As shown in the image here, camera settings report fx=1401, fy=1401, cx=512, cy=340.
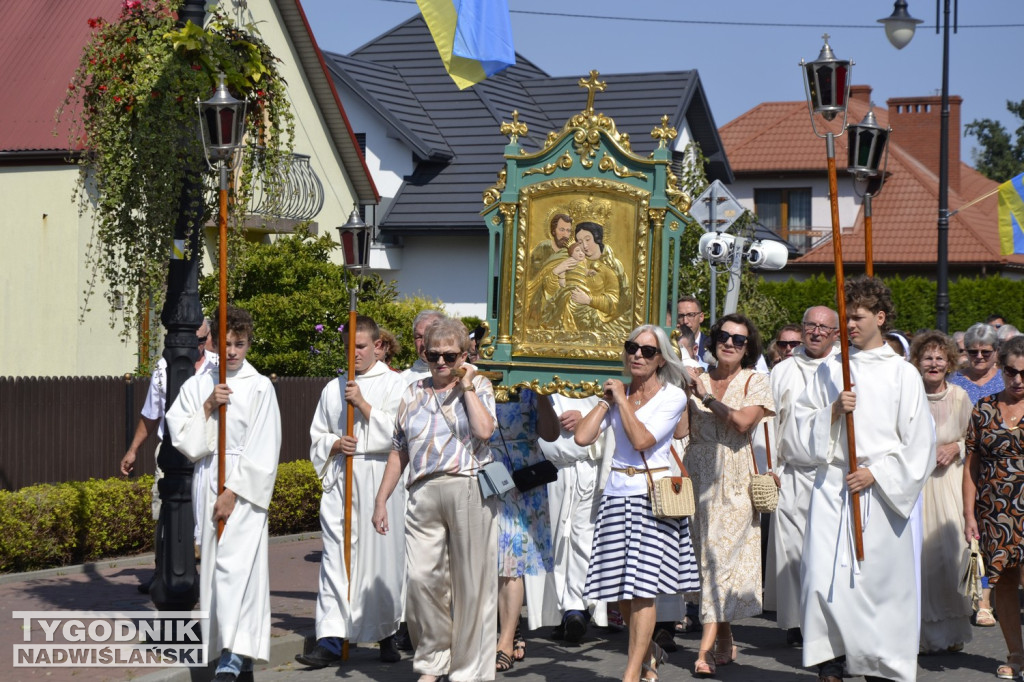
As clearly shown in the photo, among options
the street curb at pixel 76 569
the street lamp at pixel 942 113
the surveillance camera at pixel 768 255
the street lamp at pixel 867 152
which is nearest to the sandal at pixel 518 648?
the street lamp at pixel 867 152

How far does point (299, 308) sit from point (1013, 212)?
10559mm

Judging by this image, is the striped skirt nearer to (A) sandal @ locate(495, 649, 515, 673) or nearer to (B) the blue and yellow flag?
(A) sandal @ locate(495, 649, 515, 673)

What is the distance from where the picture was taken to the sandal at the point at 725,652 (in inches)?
338

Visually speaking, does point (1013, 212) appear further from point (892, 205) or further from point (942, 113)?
point (892, 205)

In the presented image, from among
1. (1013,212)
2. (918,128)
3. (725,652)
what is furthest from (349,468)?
(918,128)

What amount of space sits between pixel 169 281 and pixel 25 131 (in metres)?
11.8

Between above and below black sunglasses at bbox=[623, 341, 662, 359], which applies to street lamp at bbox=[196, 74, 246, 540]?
above

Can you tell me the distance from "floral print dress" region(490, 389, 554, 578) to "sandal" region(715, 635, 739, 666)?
116 centimetres

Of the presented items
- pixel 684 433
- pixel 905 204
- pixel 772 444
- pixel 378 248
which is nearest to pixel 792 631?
pixel 772 444

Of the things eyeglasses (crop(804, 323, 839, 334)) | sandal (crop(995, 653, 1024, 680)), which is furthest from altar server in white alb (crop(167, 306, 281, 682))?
sandal (crop(995, 653, 1024, 680))

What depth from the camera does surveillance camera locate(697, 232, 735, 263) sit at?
49.4 ft

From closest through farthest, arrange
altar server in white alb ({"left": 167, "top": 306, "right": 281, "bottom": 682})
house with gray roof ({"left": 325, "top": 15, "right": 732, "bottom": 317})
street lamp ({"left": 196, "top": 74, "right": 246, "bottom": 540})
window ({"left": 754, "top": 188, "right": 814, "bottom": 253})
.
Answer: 1. altar server in white alb ({"left": 167, "top": 306, "right": 281, "bottom": 682})
2. street lamp ({"left": 196, "top": 74, "right": 246, "bottom": 540})
3. house with gray roof ({"left": 325, "top": 15, "right": 732, "bottom": 317})
4. window ({"left": 754, "top": 188, "right": 814, "bottom": 253})

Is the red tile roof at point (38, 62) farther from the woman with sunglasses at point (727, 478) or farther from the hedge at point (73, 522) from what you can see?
the woman with sunglasses at point (727, 478)

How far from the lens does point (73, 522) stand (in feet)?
38.9
